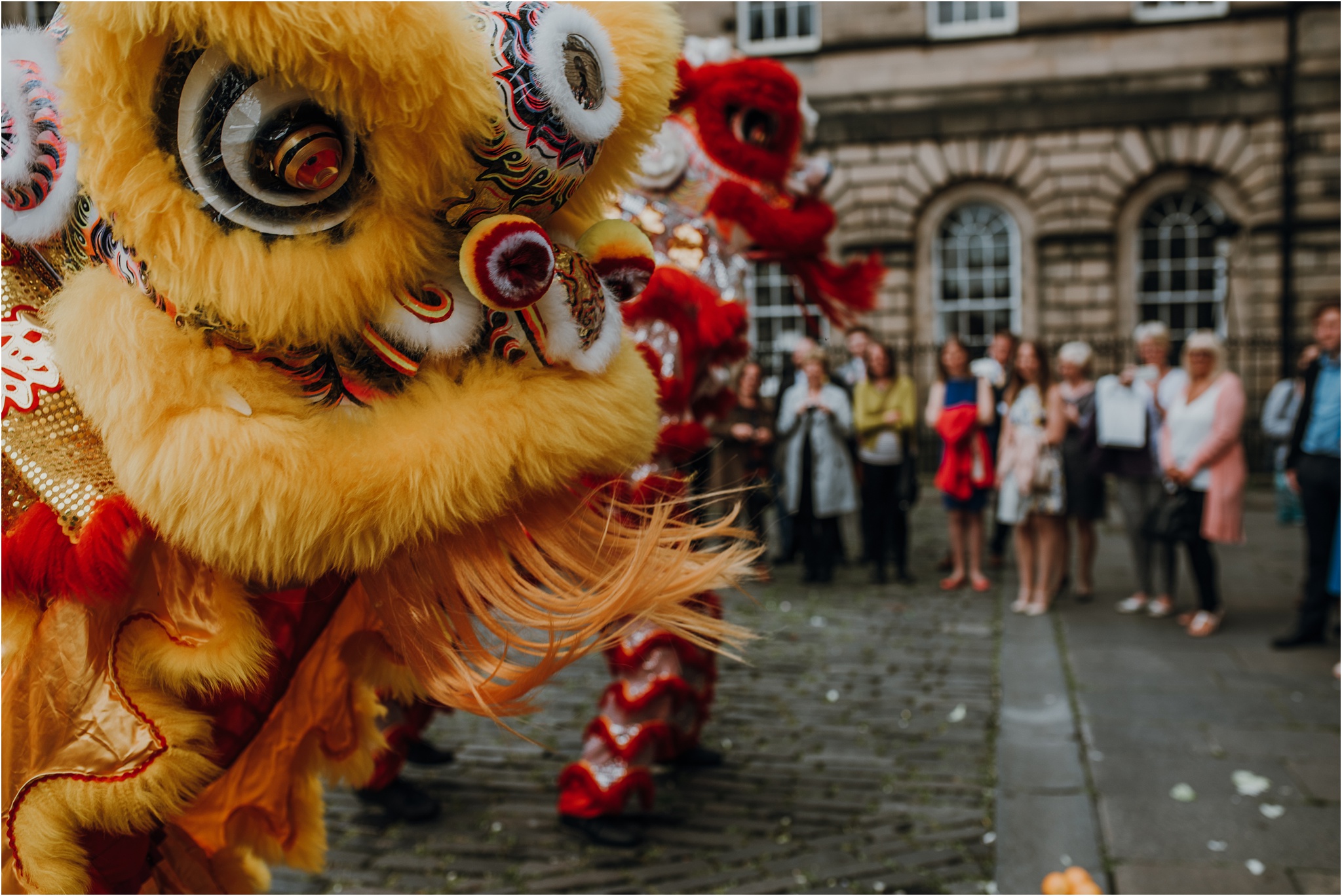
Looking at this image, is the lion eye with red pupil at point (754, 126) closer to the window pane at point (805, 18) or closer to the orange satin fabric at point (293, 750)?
the orange satin fabric at point (293, 750)

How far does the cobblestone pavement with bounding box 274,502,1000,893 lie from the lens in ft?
10.4

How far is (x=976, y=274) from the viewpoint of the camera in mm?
16266

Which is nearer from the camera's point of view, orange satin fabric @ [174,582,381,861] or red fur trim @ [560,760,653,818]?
orange satin fabric @ [174,582,381,861]

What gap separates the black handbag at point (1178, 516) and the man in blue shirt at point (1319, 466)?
1.95 ft

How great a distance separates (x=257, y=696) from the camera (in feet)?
5.09

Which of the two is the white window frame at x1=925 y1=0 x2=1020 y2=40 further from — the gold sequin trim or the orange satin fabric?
the gold sequin trim

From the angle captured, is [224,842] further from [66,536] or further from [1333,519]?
[1333,519]

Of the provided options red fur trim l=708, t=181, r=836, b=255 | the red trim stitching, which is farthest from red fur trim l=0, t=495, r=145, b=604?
red fur trim l=708, t=181, r=836, b=255

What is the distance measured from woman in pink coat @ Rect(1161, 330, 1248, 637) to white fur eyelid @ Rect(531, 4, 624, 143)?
18.3ft

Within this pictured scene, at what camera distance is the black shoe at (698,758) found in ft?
13.2

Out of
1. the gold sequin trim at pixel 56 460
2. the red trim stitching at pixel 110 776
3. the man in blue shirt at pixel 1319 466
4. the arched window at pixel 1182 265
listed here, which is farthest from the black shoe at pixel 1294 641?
the arched window at pixel 1182 265

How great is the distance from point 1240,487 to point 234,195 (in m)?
6.23

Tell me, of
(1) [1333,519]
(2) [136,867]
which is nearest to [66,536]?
(2) [136,867]

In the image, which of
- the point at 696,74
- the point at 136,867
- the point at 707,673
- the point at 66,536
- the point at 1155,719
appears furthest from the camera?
the point at 1155,719
